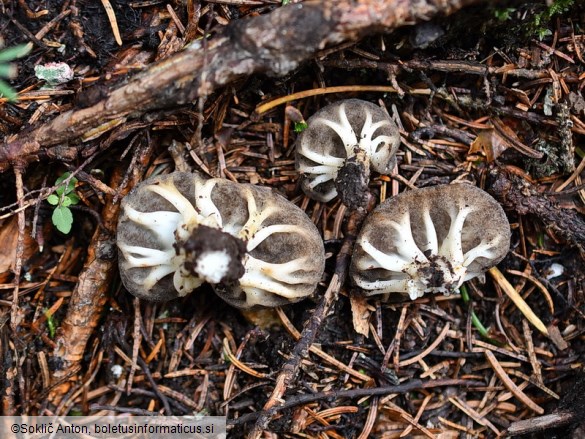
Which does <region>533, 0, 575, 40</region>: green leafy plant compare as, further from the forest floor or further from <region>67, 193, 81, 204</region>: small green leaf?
<region>67, 193, 81, 204</region>: small green leaf

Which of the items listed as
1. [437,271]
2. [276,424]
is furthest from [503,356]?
[276,424]

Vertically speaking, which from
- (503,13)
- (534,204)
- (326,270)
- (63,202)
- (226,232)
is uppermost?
(503,13)

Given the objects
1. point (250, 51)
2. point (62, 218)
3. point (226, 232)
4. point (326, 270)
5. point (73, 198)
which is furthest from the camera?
point (326, 270)

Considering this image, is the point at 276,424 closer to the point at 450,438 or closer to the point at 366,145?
the point at 450,438

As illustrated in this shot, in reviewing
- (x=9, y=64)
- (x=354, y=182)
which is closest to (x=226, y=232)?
(x=354, y=182)

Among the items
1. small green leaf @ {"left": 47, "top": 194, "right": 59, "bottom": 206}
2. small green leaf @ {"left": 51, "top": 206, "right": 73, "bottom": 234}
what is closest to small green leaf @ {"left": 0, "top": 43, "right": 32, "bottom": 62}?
small green leaf @ {"left": 47, "top": 194, "right": 59, "bottom": 206}

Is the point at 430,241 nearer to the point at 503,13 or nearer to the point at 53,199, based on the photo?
the point at 503,13
